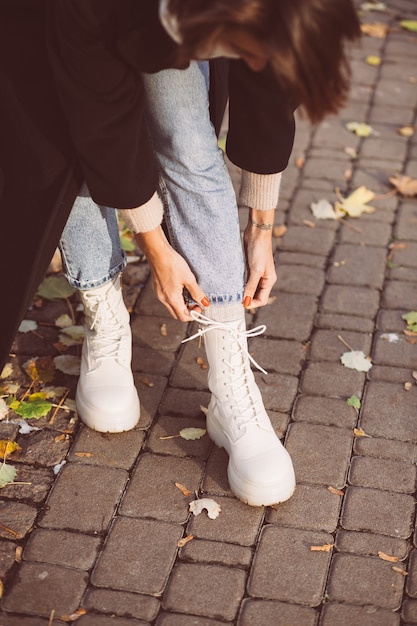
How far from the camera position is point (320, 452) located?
2.51 metres

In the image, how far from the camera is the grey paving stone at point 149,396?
104 inches

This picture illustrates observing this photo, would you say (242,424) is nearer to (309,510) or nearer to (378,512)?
(309,510)

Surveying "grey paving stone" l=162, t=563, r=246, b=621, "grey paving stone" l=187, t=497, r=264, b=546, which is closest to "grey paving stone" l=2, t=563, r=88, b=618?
"grey paving stone" l=162, t=563, r=246, b=621

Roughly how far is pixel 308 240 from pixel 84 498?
1.56 m

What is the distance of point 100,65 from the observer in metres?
1.79

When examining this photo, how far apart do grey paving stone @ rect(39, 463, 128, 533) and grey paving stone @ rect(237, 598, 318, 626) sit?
1.54ft

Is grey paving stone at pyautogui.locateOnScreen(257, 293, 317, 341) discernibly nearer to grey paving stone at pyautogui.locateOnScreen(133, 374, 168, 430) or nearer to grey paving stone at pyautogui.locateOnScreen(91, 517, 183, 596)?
grey paving stone at pyautogui.locateOnScreen(133, 374, 168, 430)

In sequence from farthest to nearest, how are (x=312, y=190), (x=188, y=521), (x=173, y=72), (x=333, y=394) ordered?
(x=312, y=190) → (x=333, y=394) → (x=188, y=521) → (x=173, y=72)

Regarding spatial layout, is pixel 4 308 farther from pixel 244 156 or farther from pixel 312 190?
pixel 312 190

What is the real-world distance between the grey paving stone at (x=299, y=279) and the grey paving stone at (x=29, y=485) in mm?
1180

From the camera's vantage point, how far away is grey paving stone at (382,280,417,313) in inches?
122

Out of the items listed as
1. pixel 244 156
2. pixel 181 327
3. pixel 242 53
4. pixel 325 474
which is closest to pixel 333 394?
pixel 325 474

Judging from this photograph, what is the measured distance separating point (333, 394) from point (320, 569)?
70cm

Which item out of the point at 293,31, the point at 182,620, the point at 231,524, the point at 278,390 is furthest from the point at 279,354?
the point at 293,31
